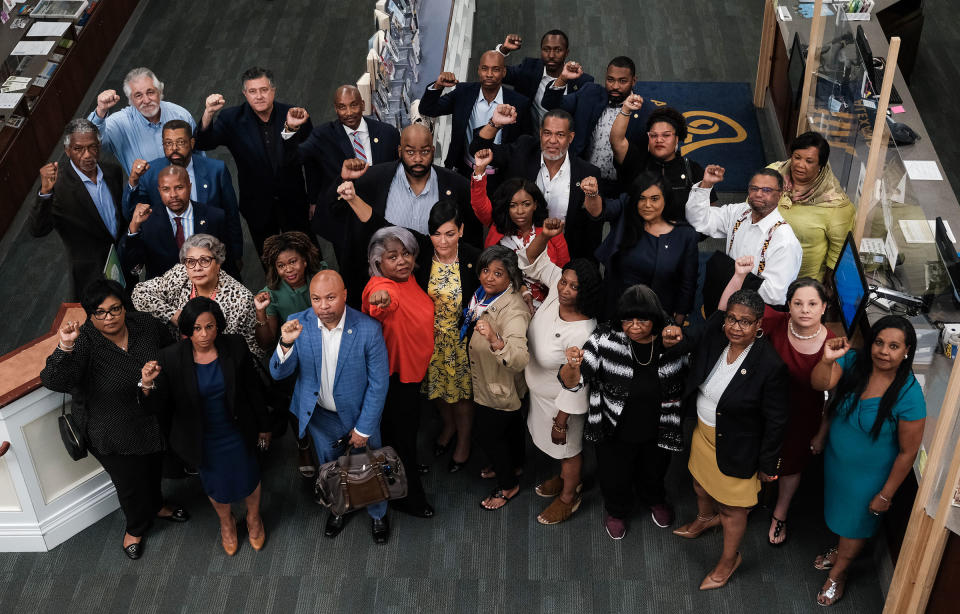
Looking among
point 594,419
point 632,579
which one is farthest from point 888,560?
point 594,419

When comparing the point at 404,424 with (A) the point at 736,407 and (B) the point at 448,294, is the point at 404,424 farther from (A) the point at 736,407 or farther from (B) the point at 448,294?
(A) the point at 736,407

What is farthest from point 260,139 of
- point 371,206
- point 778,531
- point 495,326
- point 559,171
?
point 778,531

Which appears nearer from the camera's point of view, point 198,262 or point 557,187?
point 198,262

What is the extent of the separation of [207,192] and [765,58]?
546 centimetres

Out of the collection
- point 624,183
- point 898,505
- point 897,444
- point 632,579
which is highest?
point 624,183

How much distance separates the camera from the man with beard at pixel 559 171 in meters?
5.60

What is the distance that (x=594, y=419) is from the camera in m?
4.90

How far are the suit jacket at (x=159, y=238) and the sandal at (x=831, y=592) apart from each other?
151 inches

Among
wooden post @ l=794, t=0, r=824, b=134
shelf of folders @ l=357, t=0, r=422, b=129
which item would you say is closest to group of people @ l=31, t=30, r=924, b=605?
shelf of folders @ l=357, t=0, r=422, b=129

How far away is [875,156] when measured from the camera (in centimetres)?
546

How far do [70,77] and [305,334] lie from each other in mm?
5772

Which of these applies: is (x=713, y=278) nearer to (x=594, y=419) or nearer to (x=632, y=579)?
(x=594, y=419)

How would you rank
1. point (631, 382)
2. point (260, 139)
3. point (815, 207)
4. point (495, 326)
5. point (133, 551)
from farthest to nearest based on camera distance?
point (260, 139), point (815, 207), point (133, 551), point (495, 326), point (631, 382)

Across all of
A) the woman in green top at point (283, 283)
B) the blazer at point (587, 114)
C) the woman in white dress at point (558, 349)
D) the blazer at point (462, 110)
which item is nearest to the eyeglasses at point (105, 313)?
the woman in green top at point (283, 283)
